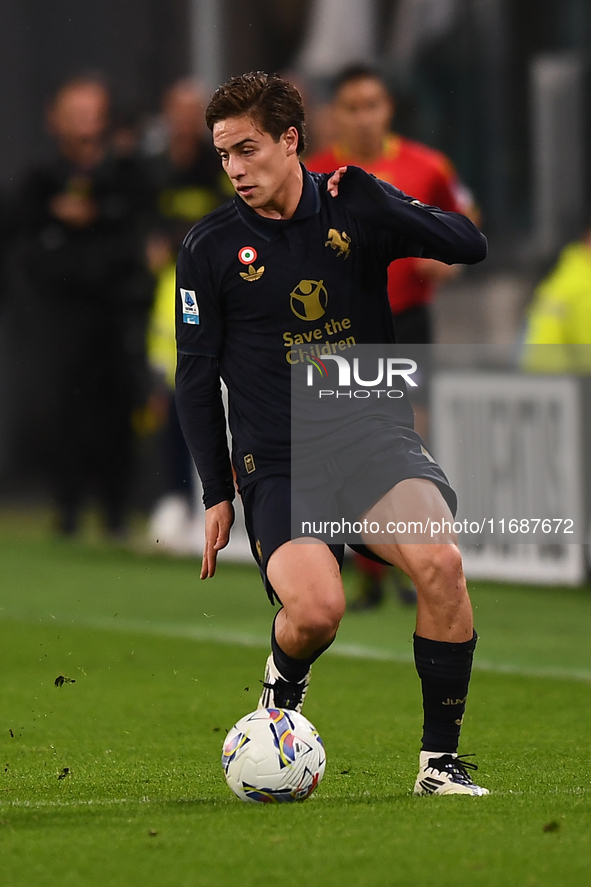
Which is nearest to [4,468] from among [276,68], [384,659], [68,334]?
[68,334]

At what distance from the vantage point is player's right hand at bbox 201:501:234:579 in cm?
449

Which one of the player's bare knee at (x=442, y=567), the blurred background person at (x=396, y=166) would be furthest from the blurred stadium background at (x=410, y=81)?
the player's bare knee at (x=442, y=567)

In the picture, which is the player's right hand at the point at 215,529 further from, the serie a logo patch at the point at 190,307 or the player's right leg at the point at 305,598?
the serie a logo patch at the point at 190,307

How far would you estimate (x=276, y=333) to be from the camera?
4449mm

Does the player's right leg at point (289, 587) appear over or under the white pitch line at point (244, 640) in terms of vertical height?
over

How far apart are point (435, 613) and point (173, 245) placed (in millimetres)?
8191

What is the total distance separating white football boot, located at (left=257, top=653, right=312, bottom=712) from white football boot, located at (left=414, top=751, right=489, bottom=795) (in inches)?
15.4

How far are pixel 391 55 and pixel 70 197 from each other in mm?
4022

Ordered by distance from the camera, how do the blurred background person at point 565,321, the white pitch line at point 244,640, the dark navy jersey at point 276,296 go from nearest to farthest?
the dark navy jersey at point 276,296
the white pitch line at point 244,640
the blurred background person at point 565,321

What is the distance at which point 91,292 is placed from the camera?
1251 cm

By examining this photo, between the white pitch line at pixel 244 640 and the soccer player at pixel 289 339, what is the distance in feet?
7.96

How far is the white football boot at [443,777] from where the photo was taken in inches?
167

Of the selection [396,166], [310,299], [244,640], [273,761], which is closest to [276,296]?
[310,299]

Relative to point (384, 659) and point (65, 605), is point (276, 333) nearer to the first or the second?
point (384, 659)
